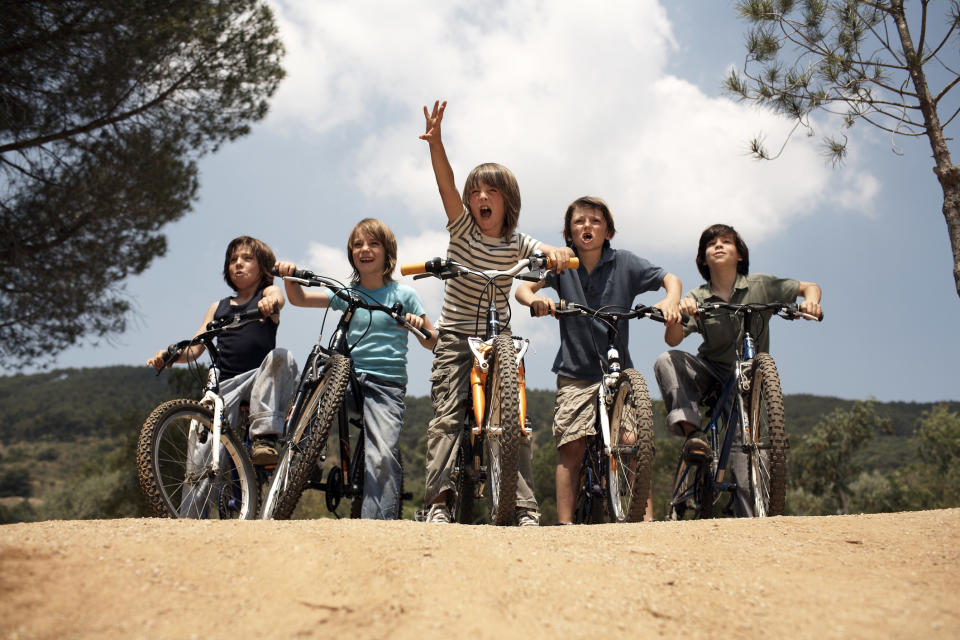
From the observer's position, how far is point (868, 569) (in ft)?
9.20

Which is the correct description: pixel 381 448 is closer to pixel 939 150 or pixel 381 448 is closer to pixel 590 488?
pixel 590 488

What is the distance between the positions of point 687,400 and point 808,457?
33.1 metres

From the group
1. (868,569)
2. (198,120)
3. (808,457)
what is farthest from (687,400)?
(808,457)

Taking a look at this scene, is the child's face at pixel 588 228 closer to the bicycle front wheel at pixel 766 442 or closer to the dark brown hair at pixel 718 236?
the dark brown hair at pixel 718 236

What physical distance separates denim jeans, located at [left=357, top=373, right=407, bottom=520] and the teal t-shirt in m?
0.08

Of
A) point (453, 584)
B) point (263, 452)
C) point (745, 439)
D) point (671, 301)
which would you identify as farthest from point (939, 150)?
point (453, 584)

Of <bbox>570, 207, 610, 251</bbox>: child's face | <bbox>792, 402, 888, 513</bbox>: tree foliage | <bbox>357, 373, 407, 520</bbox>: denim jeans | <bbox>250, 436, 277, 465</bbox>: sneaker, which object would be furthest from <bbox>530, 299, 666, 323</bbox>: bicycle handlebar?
<bbox>792, 402, 888, 513</bbox>: tree foliage

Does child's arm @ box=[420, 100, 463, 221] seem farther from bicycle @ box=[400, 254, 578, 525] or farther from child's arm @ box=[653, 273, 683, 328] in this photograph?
child's arm @ box=[653, 273, 683, 328]

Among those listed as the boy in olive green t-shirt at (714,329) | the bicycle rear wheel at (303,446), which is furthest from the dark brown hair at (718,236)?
the bicycle rear wheel at (303,446)

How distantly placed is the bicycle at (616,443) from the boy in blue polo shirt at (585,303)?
0.07 metres

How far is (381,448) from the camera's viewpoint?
15.6 feet

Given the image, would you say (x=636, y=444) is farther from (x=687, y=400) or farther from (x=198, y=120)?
(x=198, y=120)

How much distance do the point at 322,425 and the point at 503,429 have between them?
1.07 meters

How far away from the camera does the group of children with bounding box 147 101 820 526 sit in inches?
181
